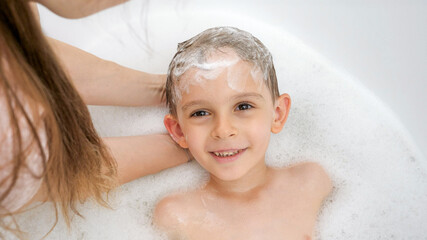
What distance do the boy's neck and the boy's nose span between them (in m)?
0.19

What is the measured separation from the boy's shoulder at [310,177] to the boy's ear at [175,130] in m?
0.28

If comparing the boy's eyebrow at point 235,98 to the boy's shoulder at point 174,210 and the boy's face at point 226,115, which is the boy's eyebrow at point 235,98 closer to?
the boy's face at point 226,115

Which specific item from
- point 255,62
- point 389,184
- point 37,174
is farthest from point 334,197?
point 37,174

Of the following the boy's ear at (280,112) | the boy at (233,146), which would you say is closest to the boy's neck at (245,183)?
the boy at (233,146)

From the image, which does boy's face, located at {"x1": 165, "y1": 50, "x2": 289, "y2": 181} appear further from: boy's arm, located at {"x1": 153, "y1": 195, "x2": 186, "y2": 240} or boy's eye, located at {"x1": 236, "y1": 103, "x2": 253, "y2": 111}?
boy's arm, located at {"x1": 153, "y1": 195, "x2": 186, "y2": 240}

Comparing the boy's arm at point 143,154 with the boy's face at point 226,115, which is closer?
the boy's face at point 226,115

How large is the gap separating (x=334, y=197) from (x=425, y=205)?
9.5 inches

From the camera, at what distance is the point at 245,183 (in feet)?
3.57

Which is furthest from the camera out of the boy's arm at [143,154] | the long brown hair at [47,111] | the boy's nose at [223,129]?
the boy's arm at [143,154]

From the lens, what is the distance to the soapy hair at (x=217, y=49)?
0.95m

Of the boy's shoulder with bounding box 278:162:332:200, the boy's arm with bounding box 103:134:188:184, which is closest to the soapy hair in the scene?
the boy's arm with bounding box 103:134:188:184

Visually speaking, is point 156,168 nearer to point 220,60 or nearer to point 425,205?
point 220,60

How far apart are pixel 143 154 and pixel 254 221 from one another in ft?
1.09

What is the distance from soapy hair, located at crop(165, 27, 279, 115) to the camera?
954 millimetres
